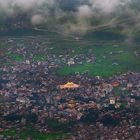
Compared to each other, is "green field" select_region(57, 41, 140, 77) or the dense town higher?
"green field" select_region(57, 41, 140, 77)

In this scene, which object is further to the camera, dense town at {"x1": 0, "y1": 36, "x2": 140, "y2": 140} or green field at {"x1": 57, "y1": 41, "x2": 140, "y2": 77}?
green field at {"x1": 57, "y1": 41, "x2": 140, "y2": 77}

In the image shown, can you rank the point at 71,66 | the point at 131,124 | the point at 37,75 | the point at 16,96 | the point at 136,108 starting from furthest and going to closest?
the point at 71,66, the point at 37,75, the point at 16,96, the point at 136,108, the point at 131,124

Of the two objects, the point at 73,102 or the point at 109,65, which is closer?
the point at 73,102

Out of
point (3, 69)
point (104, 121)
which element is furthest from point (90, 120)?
point (3, 69)

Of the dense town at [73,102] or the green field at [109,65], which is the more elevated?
the green field at [109,65]

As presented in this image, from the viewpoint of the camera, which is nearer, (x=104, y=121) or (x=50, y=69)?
(x=104, y=121)

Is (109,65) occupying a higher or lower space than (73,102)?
Answer: higher

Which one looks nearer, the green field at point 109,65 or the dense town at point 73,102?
the dense town at point 73,102

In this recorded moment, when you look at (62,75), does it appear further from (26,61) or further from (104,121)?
(104,121)
